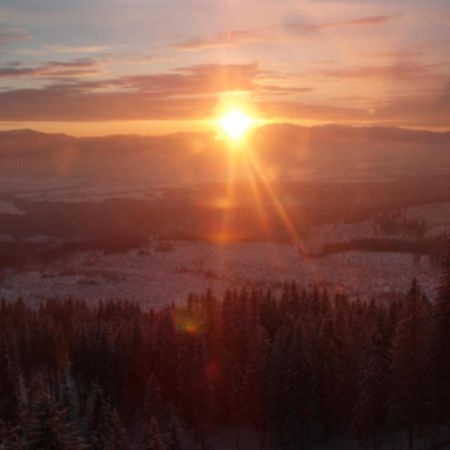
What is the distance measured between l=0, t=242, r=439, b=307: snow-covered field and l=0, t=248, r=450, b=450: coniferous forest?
1209 inches

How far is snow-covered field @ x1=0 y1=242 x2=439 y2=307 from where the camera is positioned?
2958 inches

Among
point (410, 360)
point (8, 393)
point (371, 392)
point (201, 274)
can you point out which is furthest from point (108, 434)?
point (201, 274)

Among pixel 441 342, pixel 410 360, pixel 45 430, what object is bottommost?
pixel 45 430

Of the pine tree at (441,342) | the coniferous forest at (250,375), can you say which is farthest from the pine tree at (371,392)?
the pine tree at (441,342)

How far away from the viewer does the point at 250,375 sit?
102 feet

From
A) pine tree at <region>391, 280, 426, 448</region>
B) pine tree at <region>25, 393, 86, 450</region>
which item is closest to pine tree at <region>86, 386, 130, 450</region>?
pine tree at <region>25, 393, 86, 450</region>

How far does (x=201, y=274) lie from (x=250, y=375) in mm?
54695

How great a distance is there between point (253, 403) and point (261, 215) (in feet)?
366

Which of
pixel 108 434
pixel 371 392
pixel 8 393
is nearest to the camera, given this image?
pixel 108 434

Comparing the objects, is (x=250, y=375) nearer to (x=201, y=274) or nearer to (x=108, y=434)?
(x=108, y=434)

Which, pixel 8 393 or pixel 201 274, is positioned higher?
pixel 201 274

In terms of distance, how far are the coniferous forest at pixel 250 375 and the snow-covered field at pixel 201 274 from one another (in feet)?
101

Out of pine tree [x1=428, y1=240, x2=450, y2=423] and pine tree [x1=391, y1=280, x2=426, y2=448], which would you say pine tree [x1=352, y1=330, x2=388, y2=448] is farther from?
pine tree [x1=428, y1=240, x2=450, y2=423]

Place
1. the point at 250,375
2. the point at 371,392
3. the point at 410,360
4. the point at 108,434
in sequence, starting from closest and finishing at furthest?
the point at 108,434 → the point at 410,360 → the point at 371,392 → the point at 250,375
